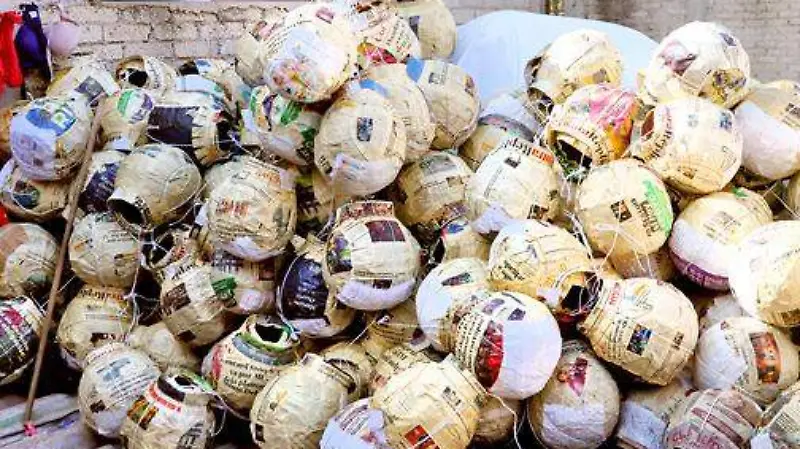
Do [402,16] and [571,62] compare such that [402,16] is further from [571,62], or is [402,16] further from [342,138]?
[342,138]

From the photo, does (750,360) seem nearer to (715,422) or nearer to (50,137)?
(715,422)

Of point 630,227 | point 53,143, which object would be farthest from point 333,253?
point 53,143

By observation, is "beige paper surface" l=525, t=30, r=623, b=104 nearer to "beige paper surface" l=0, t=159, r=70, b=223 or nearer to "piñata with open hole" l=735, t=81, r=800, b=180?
"piñata with open hole" l=735, t=81, r=800, b=180

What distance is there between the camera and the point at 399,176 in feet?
10.3

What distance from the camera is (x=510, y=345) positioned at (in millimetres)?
2252

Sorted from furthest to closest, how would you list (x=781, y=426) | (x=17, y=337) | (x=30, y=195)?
(x=30, y=195), (x=17, y=337), (x=781, y=426)

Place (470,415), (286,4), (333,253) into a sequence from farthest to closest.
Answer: (286,4) < (333,253) < (470,415)

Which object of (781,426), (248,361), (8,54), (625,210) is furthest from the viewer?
(8,54)

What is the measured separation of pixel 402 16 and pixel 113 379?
2104mm

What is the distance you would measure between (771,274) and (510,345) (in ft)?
2.54

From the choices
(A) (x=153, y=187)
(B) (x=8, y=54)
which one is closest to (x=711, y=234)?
(A) (x=153, y=187)

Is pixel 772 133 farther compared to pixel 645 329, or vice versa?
pixel 772 133

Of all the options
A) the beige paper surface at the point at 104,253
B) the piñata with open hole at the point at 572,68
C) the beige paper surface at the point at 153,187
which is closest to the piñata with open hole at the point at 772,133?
the piñata with open hole at the point at 572,68

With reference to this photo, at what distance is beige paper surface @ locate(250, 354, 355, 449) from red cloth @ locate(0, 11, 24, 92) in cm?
234
